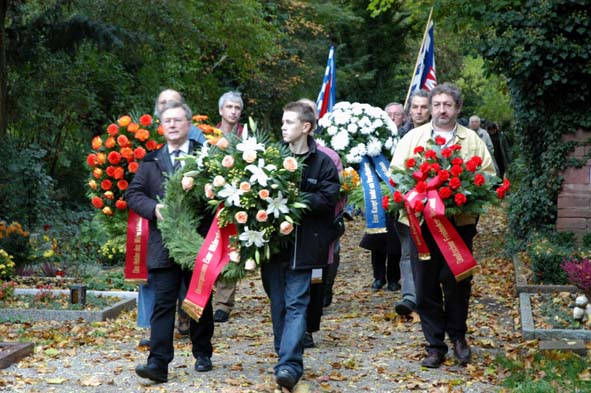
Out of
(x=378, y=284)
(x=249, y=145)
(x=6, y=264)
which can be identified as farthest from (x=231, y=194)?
(x=6, y=264)

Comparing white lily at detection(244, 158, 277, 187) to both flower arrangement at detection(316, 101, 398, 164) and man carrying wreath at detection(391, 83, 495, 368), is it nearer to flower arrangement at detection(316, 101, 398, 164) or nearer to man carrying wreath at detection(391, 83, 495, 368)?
man carrying wreath at detection(391, 83, 495, 368)

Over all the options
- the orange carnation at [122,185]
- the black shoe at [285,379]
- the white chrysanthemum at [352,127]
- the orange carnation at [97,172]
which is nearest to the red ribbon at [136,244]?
the orange carnation at [122,185]

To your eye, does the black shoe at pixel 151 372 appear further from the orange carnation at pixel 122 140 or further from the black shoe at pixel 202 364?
the orange carnation at pixel 122 140

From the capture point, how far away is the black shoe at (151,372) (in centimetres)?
732

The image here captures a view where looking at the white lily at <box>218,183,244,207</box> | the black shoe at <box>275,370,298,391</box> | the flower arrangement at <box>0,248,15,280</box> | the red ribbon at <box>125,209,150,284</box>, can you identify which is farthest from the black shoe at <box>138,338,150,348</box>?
the flower arrangement at <box>0,248,15,280</box>

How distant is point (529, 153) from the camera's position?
14398 millimetres

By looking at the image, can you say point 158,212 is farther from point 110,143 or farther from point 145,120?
point 145,120

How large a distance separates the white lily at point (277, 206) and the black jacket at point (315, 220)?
240 mm

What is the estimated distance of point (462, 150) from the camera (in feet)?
26.6

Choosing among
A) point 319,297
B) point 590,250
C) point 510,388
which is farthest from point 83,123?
point 510,388

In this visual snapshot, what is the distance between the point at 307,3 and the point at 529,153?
20.1 metres

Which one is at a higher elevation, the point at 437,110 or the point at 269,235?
the point at 437,110

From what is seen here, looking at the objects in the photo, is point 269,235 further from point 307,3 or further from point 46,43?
point 307,3

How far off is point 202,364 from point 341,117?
3937 mm
